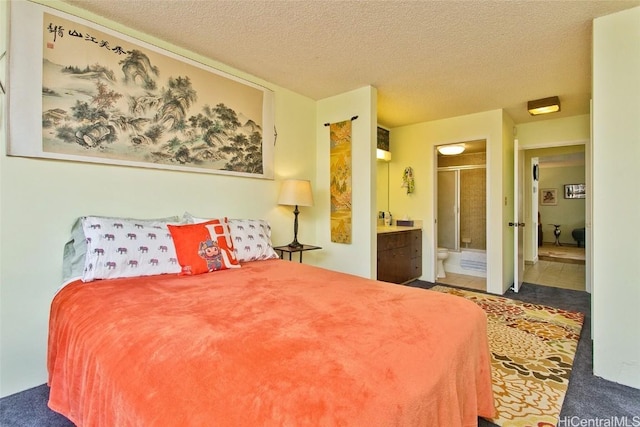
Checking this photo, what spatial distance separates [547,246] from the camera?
28.3 ft

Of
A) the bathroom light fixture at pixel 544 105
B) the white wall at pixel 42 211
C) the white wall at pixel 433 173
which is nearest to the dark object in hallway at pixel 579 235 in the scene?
the white wall at pixel 433 173

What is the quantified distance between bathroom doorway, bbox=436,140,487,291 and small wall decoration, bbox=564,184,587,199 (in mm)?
5253

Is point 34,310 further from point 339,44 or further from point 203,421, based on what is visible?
point 339,44

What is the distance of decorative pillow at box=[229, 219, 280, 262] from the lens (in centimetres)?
245

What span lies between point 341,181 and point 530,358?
232cm

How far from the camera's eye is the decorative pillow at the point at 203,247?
206cm

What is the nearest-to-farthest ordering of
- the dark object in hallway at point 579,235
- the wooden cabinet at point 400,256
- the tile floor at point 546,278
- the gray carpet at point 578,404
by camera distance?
1. the gray carpet at point 578,404
2. the wooden cabinet at point 400,256
3. the tile floor at point 546,278
4. the dark object in hallway at point 579,235

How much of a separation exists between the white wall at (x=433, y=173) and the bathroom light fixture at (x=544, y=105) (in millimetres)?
361

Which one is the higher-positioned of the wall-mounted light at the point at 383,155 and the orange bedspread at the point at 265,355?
the wall-mounted light at the point at 383,155

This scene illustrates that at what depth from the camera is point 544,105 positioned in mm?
3574

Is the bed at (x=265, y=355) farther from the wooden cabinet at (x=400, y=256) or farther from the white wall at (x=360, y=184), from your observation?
the wooden cabinet at (x=400, y=256)

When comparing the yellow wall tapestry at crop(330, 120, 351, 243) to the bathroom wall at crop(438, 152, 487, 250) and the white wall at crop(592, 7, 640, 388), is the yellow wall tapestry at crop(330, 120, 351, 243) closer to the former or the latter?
the white wall at crop(592, 7, 640, 388)

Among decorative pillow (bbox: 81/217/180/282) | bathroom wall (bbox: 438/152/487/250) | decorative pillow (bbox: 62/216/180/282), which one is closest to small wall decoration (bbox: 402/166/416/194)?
bathroom wall (bbox: 438/152/487/250)

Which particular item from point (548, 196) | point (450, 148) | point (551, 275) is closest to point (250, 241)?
point (450, 148)
